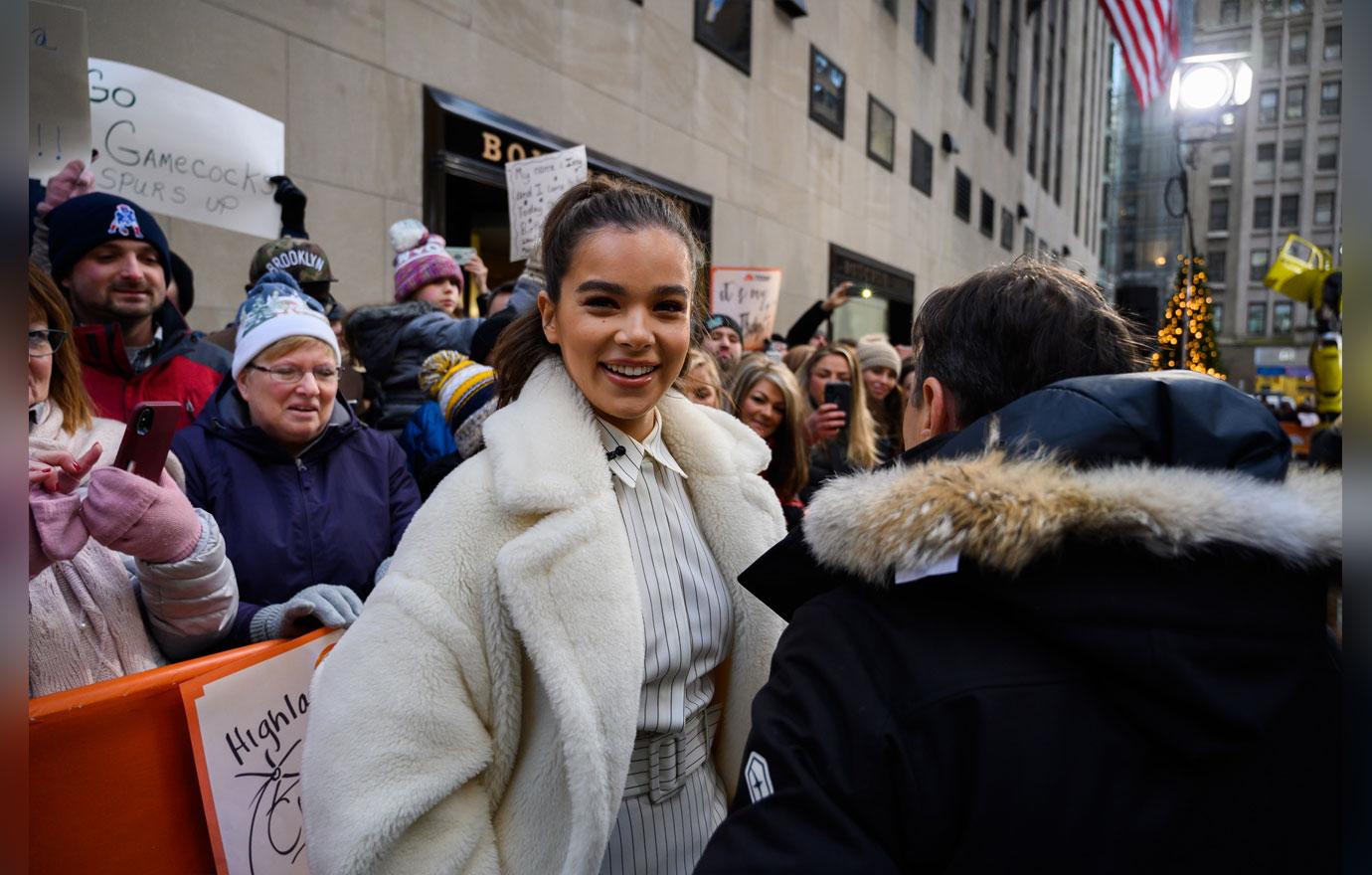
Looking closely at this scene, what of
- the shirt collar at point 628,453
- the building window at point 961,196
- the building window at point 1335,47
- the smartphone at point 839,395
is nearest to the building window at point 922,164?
the building window at point 961,196

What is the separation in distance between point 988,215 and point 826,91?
12.2 metres

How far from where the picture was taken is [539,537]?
4.86ft

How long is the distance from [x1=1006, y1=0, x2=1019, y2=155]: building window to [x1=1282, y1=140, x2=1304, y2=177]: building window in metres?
34.0

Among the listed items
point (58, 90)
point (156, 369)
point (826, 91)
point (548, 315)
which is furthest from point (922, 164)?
point (548, 315)

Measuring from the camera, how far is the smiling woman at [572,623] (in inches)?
53.3

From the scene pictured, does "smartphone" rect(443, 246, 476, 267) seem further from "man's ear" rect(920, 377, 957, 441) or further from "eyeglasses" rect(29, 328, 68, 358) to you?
"man's ear" rect(920, 377, 957, 441)

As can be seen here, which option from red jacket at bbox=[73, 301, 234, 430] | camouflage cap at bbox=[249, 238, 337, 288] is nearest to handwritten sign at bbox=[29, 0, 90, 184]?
red jacket at bbox=[73, 301, 234, 430]

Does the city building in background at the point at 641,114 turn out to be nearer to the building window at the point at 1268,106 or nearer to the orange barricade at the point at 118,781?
the orange barricade at the point at 118,781

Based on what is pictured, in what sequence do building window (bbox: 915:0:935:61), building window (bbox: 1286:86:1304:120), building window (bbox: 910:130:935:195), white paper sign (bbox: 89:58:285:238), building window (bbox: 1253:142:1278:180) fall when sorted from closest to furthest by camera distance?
1. white paper sign (bbox: 89:58:285:238)
2. building window (bbox: 915:0:935:61)
3. building window (bbox: 910:130:935:195)
4. building window (bbox: 1286:86:1304:120)
5. building window (bbox: 1253:142:1278:180)

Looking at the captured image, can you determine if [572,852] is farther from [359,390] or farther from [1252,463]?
[359,390]

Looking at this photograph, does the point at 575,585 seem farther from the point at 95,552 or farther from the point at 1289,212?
the point at 1289,212

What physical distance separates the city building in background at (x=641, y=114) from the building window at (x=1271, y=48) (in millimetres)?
30281

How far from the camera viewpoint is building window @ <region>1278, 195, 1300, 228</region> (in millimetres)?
50531

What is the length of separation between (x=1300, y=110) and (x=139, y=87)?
188 ft
